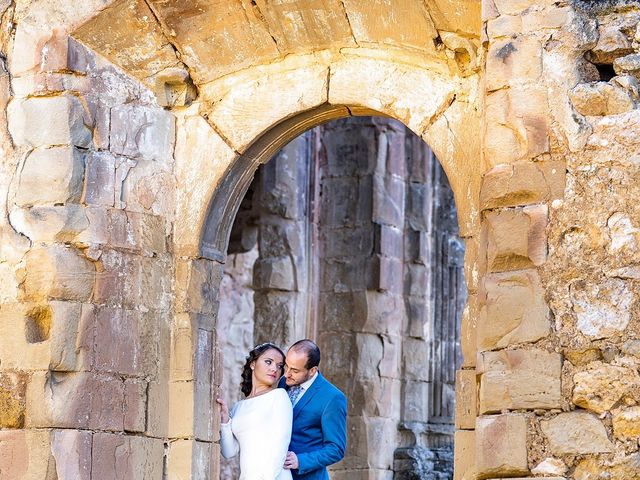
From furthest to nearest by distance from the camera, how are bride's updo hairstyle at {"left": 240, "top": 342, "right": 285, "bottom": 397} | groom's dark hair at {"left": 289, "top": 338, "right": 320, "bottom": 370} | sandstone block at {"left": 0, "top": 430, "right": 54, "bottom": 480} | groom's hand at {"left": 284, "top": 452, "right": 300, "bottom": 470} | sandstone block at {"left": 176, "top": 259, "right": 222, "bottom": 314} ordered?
1. sandstone block at {"left": 176, "top": 259, "right": 222, "bottom": 314}
2. sandstone block at {"left": 0, "top": 430, "right": 54, "bottom": 480}
3. bride's updo hairstyle at {"left": 240, "top": 342, "right": 285, "bottom": 397}
4. groom's dark hair at {"left": 289, "top": 338, "right": 320, "bottom": 370}
5. groom's hand at {"left": 284, "top": 452, "right": 300, "bottom": 470}

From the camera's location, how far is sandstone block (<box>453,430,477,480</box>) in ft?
21.2

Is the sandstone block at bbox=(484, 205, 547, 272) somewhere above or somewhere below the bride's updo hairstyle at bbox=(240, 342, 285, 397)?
above

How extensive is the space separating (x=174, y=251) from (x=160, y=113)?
732 millimetres

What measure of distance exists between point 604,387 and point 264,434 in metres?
1.71

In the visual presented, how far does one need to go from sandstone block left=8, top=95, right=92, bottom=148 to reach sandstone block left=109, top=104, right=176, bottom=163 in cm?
18

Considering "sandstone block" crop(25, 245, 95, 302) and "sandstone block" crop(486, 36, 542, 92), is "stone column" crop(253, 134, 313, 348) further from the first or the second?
"sandstone block" crop(486, 36, 542, 92)

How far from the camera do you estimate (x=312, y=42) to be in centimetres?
747

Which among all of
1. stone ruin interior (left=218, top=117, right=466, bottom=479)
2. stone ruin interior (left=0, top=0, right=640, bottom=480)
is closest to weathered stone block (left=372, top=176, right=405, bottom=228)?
stone ruin interior (left=218, top=117, right=466, bottom=479)

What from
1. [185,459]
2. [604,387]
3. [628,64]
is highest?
[628,64]

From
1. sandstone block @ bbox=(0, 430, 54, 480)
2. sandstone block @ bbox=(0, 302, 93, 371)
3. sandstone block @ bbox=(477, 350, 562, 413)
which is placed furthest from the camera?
sandstone block @ bbox=(0, 302, 93, 371)

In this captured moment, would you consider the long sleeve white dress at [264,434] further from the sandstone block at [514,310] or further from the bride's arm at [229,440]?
the sandstone block at [514,310]

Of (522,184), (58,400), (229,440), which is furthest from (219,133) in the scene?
(522,184)

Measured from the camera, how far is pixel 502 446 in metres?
5.59

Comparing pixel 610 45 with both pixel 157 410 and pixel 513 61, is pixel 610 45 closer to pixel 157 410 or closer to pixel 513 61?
pixel 513 61
